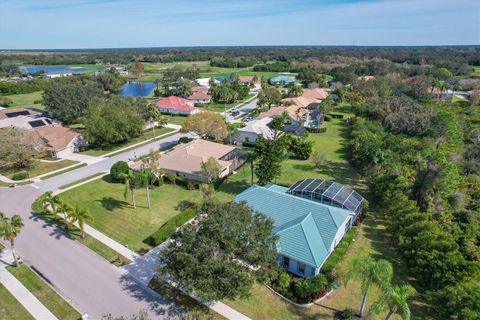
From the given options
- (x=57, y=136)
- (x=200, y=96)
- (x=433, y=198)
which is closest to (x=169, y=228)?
(x=433, y=198)

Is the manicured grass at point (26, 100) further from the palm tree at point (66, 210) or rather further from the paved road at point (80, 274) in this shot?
the paved road at point (80, 274)

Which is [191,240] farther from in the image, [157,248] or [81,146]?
[81,146]

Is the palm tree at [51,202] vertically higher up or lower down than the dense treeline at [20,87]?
lower down

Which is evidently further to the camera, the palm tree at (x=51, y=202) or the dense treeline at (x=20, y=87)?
the dense treeline at (x=20, y=87)

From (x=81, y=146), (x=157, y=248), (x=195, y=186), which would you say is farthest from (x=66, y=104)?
(x=157, y=248)

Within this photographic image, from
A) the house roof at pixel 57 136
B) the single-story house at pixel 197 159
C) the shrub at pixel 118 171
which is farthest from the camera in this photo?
the house roof at pixel 57 136


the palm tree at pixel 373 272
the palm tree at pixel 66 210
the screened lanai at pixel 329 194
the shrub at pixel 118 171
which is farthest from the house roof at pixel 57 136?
the palm tree at pixel 373 272

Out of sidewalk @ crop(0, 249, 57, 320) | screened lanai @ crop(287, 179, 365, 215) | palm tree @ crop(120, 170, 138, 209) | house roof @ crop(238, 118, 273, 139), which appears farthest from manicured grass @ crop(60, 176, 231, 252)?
house roof @ crop(238, 118, 273, 139)
